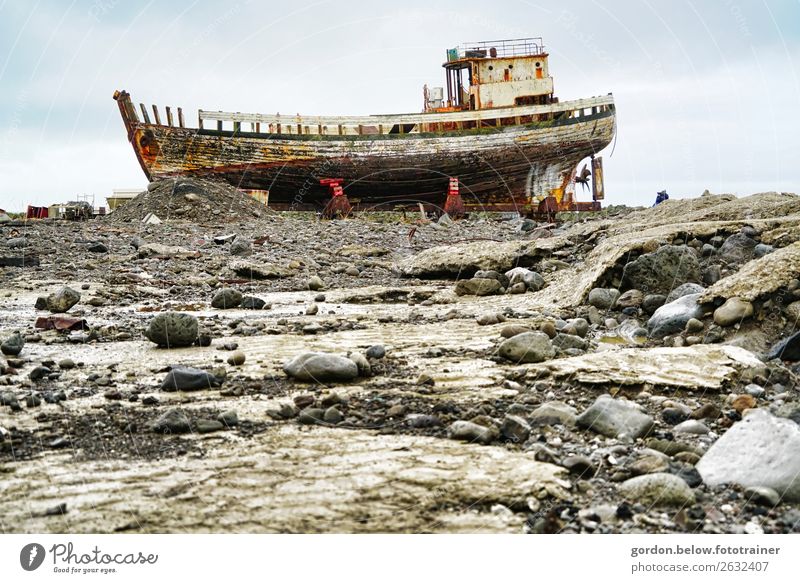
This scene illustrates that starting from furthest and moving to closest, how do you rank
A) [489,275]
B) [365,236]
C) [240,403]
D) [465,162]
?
[465,162] < [365,236] < [489,275] < [240,403]

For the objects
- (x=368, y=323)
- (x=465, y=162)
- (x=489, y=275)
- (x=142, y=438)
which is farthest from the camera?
(x=465, y=162)

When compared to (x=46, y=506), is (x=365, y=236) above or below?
above

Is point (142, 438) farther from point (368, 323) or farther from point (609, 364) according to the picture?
point (368, 323)

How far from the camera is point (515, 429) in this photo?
3.48m

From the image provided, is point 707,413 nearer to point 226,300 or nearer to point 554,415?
point 554,415

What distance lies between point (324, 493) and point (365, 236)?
11.8m

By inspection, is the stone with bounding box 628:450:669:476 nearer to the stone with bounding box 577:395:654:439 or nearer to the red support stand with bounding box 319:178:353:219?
the stone with bounding box 577:395:654:439

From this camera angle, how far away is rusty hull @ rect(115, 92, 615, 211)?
85.3 feet

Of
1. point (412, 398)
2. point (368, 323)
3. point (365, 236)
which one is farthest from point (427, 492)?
point (365, 236)

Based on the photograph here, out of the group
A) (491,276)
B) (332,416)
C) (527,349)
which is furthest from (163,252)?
(332,416)

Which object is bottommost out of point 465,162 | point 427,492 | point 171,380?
point 427,492

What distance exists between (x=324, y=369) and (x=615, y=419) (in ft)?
5.42

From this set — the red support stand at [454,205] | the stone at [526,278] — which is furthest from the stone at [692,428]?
the red support stand at [454,205]

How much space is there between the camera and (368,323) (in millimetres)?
6750
